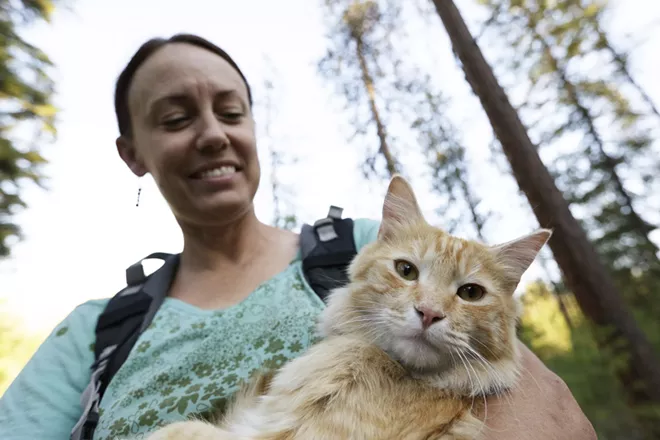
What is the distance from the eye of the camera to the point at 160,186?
2461 mm

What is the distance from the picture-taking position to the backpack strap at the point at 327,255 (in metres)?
2.05

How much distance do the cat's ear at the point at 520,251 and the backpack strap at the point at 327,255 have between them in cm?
72

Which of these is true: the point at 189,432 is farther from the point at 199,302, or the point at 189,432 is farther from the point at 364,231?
the point at 364,231

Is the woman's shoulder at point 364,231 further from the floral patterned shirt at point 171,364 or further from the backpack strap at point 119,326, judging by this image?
the backpack strap at point 119,326

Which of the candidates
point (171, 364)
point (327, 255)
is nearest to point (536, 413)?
point (327, 255)

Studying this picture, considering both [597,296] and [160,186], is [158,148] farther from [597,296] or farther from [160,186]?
[597,296]

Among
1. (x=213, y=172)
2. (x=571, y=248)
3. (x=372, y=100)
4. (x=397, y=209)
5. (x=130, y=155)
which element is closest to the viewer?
(x=397, y=209)

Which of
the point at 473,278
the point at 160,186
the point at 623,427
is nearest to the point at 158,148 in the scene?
the point at 160,186

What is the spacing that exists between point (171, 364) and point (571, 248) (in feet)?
18.2

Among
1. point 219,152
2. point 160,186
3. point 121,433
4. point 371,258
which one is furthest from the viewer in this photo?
point 160,186

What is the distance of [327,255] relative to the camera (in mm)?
2109

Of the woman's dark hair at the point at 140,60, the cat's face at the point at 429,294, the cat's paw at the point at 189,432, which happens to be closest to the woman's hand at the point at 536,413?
the cat's face at the point at 429,294

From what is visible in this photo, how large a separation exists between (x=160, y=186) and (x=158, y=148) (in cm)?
26

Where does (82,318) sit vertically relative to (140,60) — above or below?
below
